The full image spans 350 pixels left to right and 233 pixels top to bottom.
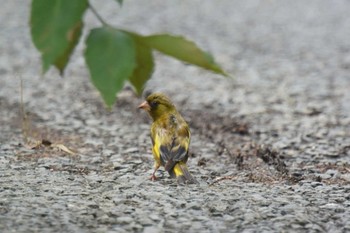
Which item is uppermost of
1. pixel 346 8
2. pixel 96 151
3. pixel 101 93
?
pixel 346 8

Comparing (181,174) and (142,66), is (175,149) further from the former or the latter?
(142,66)

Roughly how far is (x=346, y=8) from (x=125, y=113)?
286 inches

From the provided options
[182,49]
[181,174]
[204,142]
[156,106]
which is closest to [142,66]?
[182,49]

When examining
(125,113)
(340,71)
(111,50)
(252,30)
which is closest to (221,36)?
(252,30)

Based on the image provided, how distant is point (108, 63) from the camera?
4.42 feet

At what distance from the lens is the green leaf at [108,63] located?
135cm

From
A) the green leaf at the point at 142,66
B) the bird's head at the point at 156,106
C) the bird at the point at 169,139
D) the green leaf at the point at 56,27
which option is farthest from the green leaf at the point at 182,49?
the bird's head at the point at 156,106

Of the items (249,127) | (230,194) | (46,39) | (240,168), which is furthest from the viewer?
(249,127)

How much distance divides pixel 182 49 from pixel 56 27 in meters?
0.21

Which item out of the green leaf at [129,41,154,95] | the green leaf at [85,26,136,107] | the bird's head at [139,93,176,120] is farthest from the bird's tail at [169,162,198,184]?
the green leaf at [85,26,136,107]

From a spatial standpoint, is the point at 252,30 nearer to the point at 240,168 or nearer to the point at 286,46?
the point at 286,46

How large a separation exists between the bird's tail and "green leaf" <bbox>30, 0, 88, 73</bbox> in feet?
8.51

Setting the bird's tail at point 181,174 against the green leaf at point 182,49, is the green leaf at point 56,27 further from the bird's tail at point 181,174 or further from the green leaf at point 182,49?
the bird's tail at point 181,174

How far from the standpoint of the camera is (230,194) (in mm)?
3793
